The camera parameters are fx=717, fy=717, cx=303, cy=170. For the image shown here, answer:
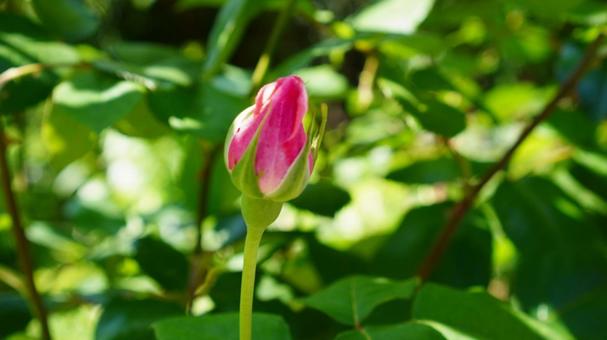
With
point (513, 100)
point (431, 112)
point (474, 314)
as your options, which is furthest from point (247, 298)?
point (513, 100)

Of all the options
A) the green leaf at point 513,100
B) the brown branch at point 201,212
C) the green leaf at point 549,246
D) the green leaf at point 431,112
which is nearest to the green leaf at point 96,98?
the brown branch at point 201,212

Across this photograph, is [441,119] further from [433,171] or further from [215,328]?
[215,328]

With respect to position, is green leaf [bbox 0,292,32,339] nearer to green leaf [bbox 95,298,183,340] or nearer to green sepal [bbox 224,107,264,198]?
green leaf [bbox 95,298,183,340]

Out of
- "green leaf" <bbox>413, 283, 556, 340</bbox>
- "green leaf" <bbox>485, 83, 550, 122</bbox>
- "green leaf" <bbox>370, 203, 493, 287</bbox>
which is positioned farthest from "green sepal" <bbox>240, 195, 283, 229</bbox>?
"green leaf" <bbox>485, 83, 550, 122</bbox>

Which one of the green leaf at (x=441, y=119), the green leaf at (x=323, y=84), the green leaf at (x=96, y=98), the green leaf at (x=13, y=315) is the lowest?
the green leaf at (x=13, y=315)

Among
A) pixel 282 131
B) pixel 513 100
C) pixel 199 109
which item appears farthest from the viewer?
pixel 513 100

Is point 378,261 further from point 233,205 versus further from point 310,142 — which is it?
point 310,142

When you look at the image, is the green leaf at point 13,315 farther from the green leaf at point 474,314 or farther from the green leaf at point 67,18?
the green leaf at point 474,314
